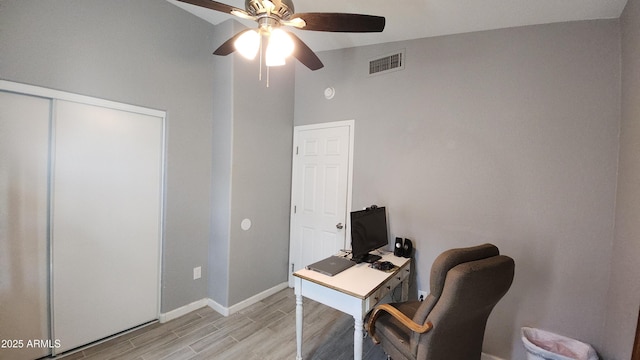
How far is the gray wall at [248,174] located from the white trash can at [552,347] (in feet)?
8.09

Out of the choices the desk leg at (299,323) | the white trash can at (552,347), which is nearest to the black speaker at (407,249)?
the white trash can at (552,347)

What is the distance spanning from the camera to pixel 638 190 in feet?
4.44

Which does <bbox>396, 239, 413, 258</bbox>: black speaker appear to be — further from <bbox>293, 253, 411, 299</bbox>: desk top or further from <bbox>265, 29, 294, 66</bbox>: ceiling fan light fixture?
<bbox>265, 29, 294, 66</bbox>: ceiling fan light fixture

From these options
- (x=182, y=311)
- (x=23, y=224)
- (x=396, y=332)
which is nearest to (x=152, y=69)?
(x=23, y=224)

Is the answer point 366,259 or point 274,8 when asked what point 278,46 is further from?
point 366,259

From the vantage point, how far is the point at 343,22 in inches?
53.1

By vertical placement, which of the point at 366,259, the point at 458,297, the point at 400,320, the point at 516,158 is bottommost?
the point at 400,320

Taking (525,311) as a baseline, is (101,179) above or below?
above

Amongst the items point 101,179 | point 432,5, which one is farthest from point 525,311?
point 101,179

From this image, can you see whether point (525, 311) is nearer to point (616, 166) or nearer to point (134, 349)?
point (616, 166)

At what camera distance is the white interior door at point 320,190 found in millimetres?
2807

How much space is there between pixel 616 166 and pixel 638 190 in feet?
1.26

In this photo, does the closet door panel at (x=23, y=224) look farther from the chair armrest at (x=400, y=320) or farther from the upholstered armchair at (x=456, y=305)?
the upholstered armchair at (x=456, y=305)

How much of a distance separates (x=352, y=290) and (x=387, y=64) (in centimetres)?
213
